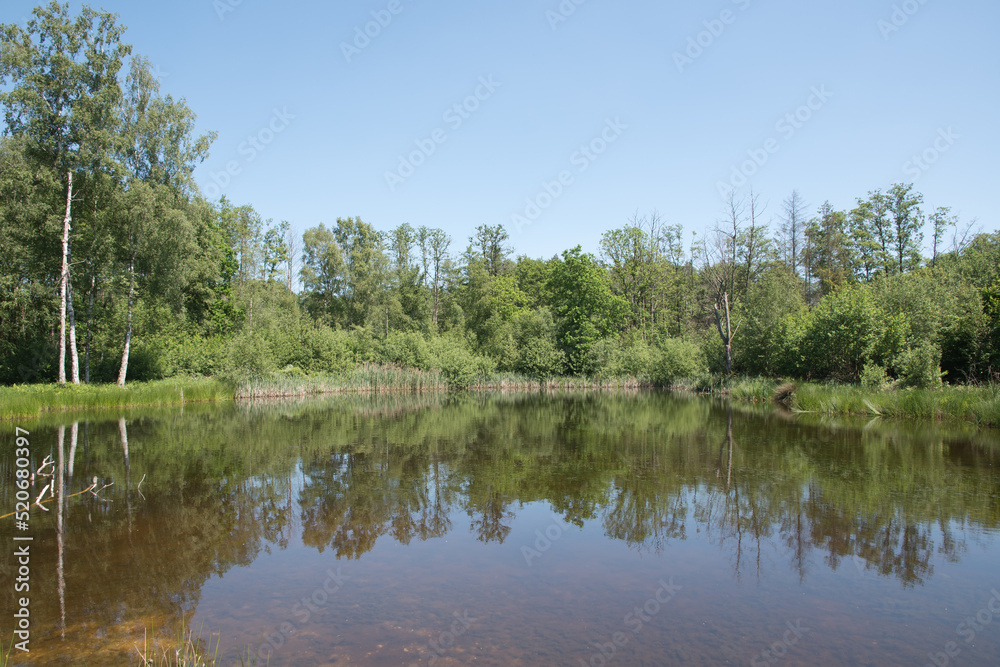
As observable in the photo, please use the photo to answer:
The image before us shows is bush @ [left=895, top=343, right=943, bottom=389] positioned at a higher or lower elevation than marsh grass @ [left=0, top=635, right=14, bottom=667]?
higher

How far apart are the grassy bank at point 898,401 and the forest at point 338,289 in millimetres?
1495

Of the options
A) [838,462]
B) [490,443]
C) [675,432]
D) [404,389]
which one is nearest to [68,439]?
[490,443]

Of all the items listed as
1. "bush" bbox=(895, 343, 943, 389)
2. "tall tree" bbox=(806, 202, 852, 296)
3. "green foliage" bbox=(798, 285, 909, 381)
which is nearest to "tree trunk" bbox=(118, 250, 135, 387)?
"green foliage" bbox=(798, 285, 909, 381)

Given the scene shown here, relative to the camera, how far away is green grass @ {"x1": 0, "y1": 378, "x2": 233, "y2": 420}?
18.2 meters

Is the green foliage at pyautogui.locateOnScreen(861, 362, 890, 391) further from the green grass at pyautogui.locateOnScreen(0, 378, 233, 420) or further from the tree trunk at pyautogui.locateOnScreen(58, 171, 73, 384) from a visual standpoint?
the tree trunk at pyautogui.locateOnScreen(58, 171, 73, 384)

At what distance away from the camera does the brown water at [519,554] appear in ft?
15.0

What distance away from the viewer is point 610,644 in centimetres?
453

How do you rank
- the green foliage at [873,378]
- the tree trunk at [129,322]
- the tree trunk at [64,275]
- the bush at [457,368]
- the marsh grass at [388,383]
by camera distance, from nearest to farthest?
the green foliage at [873,378] < the tree trunk at [64,275] < the tree trunk at [129,322] < the marsh grass at [388,383] < the bush at [457,368]

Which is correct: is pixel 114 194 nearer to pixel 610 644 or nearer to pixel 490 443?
pixel 490 443

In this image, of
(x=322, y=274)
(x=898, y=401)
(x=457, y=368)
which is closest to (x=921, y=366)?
(x=898, y=401)

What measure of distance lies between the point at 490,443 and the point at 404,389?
2120 centimetres

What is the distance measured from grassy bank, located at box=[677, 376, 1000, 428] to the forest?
1.50 m

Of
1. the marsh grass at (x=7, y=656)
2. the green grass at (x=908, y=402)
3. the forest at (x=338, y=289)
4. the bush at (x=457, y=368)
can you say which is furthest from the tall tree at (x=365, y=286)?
the marsh grass at (x=7, y=656)

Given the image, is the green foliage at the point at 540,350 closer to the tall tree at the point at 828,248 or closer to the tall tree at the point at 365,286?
the tall tree at the point at 365,286
